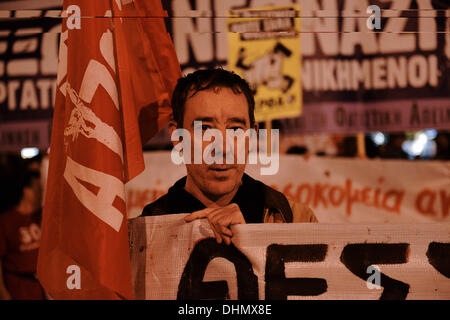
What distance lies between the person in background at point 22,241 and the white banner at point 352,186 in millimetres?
933

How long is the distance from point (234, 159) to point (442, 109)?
2200 mm

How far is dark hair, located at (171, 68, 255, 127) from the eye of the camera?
2.16 meters

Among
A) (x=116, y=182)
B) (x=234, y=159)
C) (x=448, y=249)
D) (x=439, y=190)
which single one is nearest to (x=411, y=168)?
(x=439, y=190)

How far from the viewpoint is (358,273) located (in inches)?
81.8

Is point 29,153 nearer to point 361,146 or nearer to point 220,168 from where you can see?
point 220,168

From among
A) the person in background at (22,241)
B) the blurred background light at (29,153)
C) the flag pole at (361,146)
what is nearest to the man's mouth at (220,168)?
the flag pole at (361,146)

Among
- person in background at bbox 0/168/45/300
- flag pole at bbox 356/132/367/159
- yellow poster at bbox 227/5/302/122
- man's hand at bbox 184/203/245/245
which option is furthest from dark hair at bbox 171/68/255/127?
person in background at bbox 0/168/45/300

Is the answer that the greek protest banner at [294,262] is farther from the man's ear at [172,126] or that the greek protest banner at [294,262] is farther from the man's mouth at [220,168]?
the man's ear at [172,126]

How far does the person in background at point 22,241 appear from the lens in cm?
391

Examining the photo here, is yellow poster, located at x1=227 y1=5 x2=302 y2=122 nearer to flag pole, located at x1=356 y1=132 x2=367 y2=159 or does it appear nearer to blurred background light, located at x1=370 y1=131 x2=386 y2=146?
flag pole, located at x1=356 y1=132 x2=367 y2=159

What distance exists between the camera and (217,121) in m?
2.11

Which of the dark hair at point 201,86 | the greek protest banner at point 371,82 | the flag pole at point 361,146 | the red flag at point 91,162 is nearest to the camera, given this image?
the red flag at point 91,162

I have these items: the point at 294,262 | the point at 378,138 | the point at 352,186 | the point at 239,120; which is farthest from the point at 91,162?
the point at 378,138
